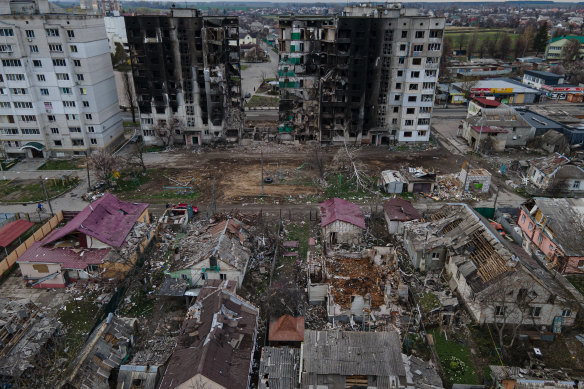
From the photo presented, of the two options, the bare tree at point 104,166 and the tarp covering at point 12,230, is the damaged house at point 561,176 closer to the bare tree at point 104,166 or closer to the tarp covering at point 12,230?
the bare tree at point 104,166

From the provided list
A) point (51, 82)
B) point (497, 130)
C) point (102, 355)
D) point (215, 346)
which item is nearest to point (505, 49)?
point (497, 130)

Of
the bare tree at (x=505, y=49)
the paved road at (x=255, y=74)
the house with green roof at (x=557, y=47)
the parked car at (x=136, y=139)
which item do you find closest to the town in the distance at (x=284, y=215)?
the parked car at (x=136, y=139)

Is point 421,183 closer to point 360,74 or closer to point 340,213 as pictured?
point 340,213

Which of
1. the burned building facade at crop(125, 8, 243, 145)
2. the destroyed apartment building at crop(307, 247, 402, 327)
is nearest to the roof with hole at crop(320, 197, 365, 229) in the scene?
the destroyed apartment building at crop(307, 247, 402, 327)

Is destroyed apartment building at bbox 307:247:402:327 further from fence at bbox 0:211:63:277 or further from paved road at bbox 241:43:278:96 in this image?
paved road at bbox 241:43:278:96

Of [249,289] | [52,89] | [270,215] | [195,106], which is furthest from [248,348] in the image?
[52,89]

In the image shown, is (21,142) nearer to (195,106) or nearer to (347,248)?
(195,106)
